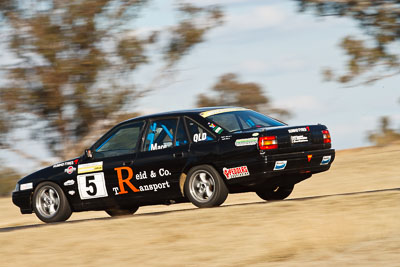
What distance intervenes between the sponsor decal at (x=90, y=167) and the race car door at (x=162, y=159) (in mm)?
676

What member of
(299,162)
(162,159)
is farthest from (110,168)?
(299,162)

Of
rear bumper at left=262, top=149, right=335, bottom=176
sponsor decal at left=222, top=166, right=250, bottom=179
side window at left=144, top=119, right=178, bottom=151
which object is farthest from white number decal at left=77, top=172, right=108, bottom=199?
rear bumper at left=262, top=149, right=335, bottom=176

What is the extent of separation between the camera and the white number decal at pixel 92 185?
11969 mm

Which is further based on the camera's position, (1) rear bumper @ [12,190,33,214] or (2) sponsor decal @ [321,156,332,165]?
(1) rear bumper @ [12,190,33,214]

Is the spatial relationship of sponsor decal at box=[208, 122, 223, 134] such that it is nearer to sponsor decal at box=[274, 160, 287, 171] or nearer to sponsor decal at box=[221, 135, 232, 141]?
sponsor decal at box=[221, 135, 232, 141]

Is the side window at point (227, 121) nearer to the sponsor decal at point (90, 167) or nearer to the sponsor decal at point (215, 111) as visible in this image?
the sponsor decal at point (215, 111)

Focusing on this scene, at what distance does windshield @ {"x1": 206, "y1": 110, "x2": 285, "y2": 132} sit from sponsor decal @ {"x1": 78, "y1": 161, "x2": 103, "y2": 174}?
1.92 meters

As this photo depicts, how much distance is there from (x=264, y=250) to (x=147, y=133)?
3565mm

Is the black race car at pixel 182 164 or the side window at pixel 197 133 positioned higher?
the side window at pixel 197 133

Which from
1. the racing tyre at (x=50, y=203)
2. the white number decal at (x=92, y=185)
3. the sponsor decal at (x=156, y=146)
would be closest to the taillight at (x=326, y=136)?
the sponsor decal at (x=156, y=146)

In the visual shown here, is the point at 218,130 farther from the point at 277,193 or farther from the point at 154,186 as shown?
the point at 277,193

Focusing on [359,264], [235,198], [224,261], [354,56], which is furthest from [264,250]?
[354,56]

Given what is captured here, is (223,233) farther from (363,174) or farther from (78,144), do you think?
(78,144)

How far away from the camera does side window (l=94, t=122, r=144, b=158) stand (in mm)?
11898
